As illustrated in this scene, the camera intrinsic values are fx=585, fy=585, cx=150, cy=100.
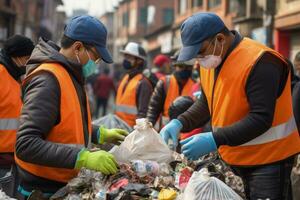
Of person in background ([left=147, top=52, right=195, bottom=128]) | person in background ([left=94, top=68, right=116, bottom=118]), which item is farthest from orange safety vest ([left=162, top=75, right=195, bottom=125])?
person in background ([left=94, top=68, right=116, bottom=118])

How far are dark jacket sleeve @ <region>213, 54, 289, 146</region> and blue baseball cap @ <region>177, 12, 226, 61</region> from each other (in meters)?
0.33

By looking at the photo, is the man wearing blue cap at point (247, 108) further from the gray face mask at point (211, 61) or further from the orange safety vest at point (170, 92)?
the orange safety vest at point (170, 92)

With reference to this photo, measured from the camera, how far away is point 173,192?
2.78 metres

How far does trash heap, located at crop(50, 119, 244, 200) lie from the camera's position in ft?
8.91

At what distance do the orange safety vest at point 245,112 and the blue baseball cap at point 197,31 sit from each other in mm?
196

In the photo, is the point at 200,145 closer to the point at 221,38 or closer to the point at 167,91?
the point at 221,38

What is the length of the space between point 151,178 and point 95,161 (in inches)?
13.1

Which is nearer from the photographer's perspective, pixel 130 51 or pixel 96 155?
pixel 96 155

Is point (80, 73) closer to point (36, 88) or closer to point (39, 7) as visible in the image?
point (36, 88)

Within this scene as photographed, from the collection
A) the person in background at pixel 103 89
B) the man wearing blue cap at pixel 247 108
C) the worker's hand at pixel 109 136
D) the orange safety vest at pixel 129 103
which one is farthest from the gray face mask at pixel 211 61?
the person in background at pixel 103 89

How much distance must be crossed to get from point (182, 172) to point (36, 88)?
87cm

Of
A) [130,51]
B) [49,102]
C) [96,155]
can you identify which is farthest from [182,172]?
[130,51]

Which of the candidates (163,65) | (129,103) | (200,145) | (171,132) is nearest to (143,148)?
(200,145)

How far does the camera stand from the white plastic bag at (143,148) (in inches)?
128
